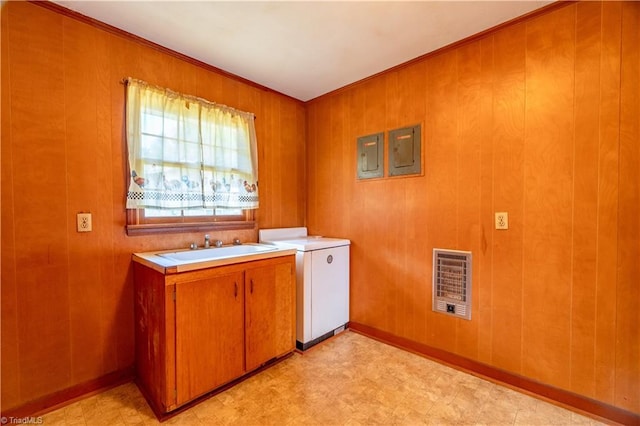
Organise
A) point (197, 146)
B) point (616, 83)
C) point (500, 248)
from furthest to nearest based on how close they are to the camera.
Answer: point (197, 146) < point (500, 248) < point (616, 83)

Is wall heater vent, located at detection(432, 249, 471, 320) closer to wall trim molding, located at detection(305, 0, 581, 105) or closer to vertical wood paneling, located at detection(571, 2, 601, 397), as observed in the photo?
vertical wood paneling, located at detection(571, 2, 601, 397)

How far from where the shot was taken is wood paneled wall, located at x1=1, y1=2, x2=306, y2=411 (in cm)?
159

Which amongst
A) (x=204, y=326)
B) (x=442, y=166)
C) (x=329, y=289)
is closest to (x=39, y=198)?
(x=204, y=326)

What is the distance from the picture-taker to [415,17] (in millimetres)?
1813

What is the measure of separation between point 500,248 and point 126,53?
297 centimetres

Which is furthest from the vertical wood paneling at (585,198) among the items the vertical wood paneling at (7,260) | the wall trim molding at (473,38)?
the vertical wood paneling at (7,260)

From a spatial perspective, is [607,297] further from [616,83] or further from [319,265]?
[319,265]

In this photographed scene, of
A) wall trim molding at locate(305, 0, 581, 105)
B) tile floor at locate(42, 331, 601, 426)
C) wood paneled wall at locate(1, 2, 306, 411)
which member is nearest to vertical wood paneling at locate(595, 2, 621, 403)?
wall trim molding at locate(305, 0, 581, 105)

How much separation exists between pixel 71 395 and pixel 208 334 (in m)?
0.93

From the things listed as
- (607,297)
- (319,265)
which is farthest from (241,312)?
(607,297)

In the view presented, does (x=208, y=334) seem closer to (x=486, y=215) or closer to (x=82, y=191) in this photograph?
(x=82, y=191)

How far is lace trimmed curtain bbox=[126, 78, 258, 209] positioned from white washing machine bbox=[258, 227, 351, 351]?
636 mm

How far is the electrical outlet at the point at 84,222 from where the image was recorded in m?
1.80

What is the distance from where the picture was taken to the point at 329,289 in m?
2.61
